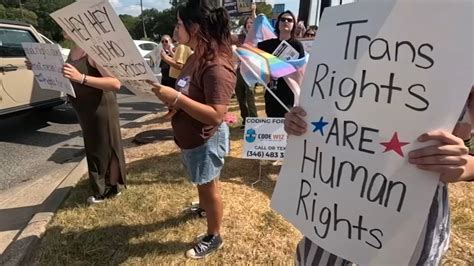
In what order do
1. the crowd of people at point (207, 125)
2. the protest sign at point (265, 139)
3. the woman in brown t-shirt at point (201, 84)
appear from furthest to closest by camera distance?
the protest sign at point (265, 139)
the woman in brown t-shirt at point (201, 84)
the crowd of people at point (207, 125)

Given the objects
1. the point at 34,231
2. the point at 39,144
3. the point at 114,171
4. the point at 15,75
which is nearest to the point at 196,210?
the point at 114,171

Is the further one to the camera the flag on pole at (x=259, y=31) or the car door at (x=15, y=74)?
the car door at (x=15, y=74)

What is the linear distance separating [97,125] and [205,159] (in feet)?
3.98

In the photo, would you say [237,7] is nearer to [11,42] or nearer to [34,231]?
[11,42]

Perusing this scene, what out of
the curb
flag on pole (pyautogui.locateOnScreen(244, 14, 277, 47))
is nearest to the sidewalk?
the curb

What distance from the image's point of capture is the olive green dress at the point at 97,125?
288 cm

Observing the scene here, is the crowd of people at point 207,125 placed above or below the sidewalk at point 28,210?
above

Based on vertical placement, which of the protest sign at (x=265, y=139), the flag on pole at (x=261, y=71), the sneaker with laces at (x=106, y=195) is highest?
the flag on pole at (x=261, y=71)

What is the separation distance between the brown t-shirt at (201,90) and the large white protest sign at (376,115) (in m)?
0.75

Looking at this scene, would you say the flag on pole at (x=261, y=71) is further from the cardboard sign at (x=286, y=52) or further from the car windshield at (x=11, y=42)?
the car windshield at (x=11, y=42)

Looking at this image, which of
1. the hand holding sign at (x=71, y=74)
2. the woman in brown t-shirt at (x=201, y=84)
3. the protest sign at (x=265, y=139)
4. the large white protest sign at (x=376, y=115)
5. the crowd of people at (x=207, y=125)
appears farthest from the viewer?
the protest sign at (x=265, y=139)

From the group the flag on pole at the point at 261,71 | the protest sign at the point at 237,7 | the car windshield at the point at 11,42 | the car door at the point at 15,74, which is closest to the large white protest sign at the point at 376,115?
the flag on pole at the point at 261,71

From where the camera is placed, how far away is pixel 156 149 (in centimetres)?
471

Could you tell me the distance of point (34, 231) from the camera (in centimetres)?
281
